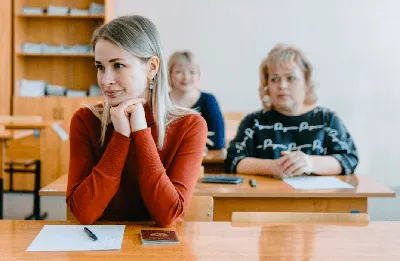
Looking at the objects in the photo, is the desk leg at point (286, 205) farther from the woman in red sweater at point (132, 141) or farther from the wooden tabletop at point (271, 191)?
the woman in red sweater at point (132, 141)

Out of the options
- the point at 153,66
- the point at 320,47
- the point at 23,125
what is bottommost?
the point at 23,125

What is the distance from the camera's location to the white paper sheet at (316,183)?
229 centimetres

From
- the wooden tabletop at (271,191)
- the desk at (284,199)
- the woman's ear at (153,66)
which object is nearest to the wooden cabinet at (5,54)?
the wooden tabletop at (271,191)

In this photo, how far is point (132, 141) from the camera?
5.49ft

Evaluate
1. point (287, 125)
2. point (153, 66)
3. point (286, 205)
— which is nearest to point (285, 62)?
point (287, 125)

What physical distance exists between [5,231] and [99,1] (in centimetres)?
459

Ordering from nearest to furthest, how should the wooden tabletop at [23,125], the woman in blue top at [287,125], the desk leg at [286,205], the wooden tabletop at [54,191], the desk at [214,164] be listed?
1. the wooden tabletop at [54,191]
2. the desk leg at [286,205]
3. the woman in blue top at [287,125]
4. the desk at [214,164]
5. the wooden tabletop at [23,125]

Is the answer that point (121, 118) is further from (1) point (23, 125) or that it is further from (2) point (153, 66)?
(1) point (23, 125)

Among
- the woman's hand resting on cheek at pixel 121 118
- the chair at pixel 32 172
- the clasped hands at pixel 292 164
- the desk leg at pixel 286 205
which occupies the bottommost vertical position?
the chair at pixel 32 172

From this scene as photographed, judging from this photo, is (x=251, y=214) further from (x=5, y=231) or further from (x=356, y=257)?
(x=5, y=231)

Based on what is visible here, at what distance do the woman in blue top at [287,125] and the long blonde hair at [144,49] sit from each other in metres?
0.96

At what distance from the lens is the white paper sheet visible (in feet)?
7.51

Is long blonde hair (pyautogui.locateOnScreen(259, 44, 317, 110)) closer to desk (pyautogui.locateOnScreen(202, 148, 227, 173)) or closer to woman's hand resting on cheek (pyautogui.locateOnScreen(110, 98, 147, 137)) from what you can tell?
desk (pyautogui.locateOnScreen(202, 148, 227, 173))

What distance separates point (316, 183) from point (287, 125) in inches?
17.3
